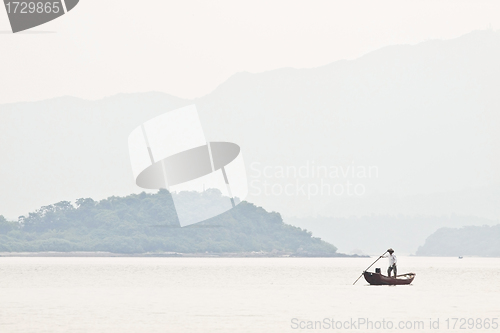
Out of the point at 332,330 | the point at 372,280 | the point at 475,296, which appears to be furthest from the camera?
the point at 372,280

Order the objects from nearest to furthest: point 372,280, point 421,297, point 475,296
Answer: point 421,297 → point 475,296 → point 372,280

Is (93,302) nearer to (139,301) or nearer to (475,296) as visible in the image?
(139,301)

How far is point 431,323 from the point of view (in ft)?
95.8

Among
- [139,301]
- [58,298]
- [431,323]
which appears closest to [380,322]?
[431,323]

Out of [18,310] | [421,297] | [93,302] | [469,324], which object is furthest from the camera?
[421,297]

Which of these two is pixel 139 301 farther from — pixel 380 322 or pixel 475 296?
pixel 475 296

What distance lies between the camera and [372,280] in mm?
49031

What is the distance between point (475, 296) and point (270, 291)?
11.8 metres

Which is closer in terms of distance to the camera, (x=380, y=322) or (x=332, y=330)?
(x=332, y=330)

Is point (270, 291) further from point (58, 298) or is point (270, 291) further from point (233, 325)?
point (233, 325)

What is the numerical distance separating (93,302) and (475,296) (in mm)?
21708

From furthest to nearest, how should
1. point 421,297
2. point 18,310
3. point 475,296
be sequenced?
point 475,296 → point 421,297 → point 18,310

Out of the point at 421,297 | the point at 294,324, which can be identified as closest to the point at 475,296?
the point at 421,297

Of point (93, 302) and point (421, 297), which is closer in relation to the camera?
point (93, 302)
